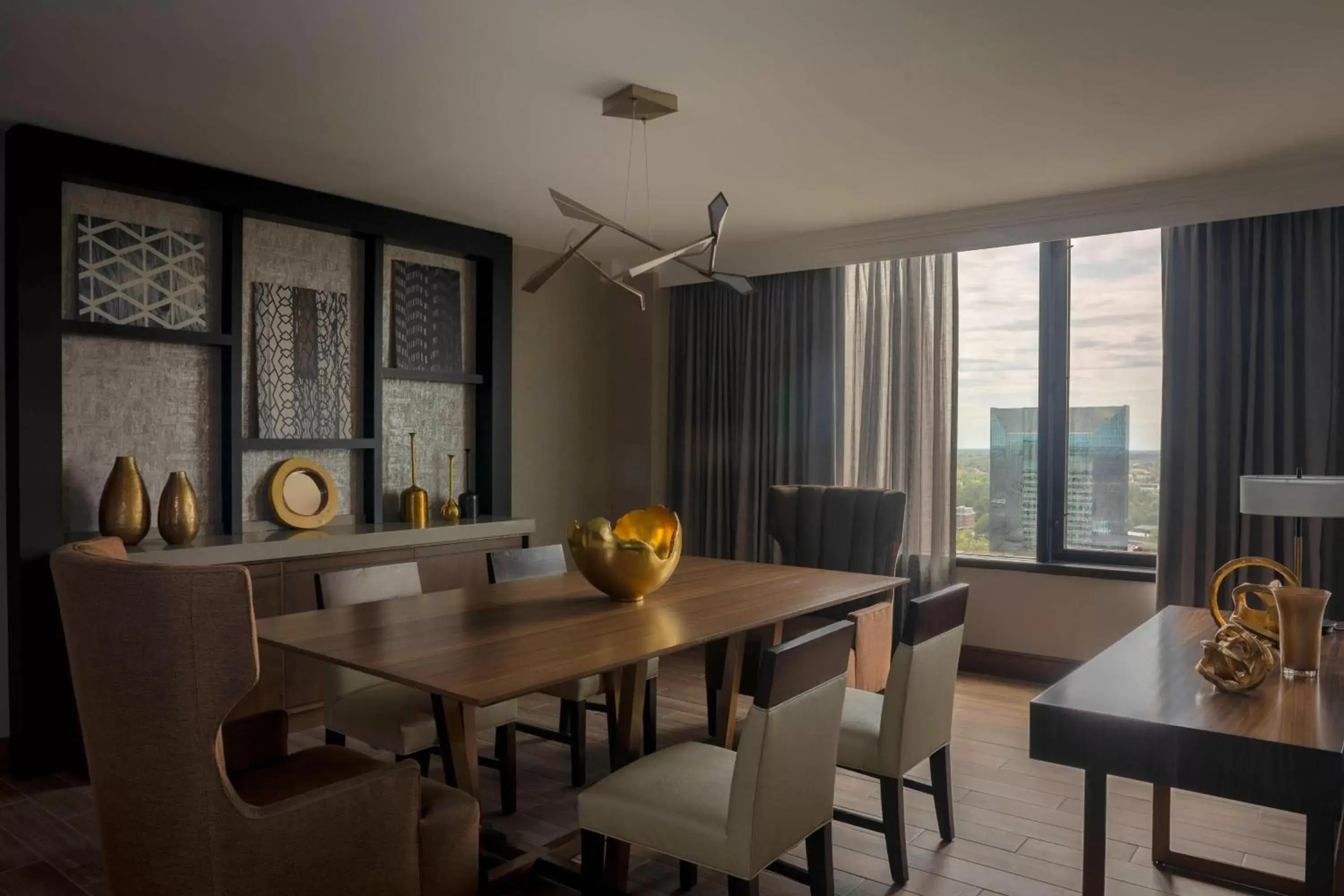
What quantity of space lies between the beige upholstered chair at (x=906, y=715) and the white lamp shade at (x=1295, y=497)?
95 cm

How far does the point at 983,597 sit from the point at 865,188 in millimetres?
2271

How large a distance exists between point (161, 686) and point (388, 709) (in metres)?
1.14

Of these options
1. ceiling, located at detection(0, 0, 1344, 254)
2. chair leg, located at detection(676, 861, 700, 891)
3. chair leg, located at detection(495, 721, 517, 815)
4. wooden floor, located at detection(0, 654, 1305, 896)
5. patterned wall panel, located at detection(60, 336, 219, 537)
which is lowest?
wooden floor, located at detection(0, 654, 1305, 896)

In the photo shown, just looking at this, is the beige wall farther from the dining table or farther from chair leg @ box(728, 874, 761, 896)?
chair leg @ box(728, 874, 761, 896)

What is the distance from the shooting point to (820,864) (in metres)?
2.18

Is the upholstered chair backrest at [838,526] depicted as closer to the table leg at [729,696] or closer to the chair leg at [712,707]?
the chair leg at [712,707]

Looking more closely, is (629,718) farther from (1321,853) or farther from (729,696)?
(1321,853)

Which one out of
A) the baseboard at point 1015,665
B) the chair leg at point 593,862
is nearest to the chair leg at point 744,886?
the chair leg at point 593,862

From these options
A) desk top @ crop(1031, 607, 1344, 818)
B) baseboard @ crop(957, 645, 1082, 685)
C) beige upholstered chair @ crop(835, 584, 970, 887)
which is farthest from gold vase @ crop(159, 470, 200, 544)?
baseboard @ crop(957, 645, 1082, 685)

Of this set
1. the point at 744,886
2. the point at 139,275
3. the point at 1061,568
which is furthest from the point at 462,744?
the point at 1061,568

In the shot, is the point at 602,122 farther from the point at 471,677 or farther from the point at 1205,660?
the point at 1205,660

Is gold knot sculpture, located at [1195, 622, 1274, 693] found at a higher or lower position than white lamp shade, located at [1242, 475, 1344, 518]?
lower

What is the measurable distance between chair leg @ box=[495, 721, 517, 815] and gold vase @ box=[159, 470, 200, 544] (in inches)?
64.8

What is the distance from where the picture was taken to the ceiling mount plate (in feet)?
10.0
